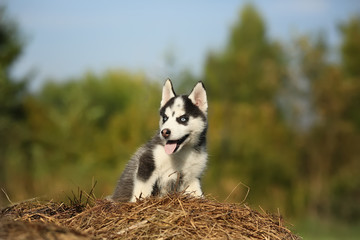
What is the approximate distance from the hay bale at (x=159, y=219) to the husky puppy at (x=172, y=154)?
96 centimetres

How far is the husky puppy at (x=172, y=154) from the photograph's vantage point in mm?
7684

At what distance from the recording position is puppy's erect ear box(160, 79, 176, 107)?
27.3ft

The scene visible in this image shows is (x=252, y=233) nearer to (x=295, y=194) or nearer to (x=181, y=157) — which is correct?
(x=181, y=157)

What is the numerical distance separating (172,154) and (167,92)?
104cm

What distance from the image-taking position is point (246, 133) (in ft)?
122

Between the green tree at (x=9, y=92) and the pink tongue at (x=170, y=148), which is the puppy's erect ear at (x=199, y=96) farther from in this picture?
the green tree at (x=9, y=92)

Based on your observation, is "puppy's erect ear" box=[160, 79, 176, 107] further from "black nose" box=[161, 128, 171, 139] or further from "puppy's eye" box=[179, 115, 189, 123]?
"black nose" box=[161, 128, 171, 139]

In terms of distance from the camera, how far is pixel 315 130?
3809 centimetres

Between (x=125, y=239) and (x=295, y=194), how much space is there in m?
32.8

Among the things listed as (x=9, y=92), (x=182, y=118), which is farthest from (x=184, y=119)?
(x=9, y=92)

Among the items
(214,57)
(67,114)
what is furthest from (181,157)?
(214,57)

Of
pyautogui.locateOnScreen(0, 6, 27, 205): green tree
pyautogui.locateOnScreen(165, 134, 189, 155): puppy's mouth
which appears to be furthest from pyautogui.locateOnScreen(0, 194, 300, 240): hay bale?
pyautogui.locateOnScreen(0, 6, 27, 205): green tree

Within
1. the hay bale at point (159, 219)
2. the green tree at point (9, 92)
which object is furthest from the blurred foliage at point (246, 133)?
the hay bale at point (159, 219)

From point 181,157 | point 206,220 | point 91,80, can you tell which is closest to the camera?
point 206,220
